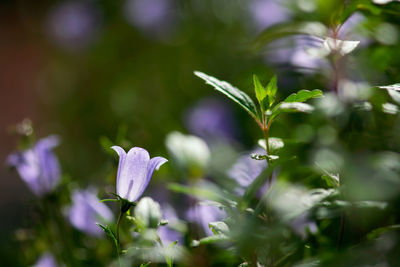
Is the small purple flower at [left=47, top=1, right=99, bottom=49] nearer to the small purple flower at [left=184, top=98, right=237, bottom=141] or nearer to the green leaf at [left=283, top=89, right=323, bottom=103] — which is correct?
the small purple flower at [left=184, top=98, right=237, bottom=141]

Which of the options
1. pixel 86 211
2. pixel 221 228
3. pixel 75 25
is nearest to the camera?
pixel 221 228

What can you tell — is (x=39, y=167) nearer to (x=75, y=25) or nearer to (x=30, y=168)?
(x=30, y=168)

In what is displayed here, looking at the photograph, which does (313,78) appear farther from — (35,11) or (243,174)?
(35,11)

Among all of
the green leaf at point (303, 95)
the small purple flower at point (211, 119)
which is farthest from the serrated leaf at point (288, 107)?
the small purple flower at point (211, 119)

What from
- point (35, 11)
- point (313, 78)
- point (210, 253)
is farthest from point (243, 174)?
point (35, 11)

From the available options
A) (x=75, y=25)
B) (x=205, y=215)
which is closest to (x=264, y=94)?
(x=205, y=215)

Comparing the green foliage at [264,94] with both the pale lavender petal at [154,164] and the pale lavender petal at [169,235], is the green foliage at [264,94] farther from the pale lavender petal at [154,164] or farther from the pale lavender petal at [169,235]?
the pale lavender petal at [169,235]

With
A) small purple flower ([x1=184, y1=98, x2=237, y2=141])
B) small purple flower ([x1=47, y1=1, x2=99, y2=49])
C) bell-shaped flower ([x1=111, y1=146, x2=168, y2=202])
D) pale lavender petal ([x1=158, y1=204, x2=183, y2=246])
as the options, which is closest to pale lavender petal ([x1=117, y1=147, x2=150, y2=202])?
bell-shaped flower ([x1=111, y1=146, x2=168, y2=202])
